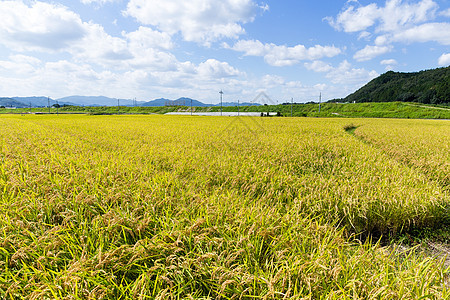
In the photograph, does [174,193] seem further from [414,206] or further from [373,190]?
[414,206]

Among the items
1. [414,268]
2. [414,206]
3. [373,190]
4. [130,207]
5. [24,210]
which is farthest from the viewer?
[373,190]

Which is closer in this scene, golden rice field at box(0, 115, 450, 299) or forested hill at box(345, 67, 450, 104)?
golden rice field at box(0, 115, 450, 299)

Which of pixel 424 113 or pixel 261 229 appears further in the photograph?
pixel 424 113

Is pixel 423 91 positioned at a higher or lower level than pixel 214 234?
higher

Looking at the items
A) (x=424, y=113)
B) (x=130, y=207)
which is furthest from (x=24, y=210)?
(x=424, y=113)

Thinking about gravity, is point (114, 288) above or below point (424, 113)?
below

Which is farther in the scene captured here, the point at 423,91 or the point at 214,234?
the point at 423,91

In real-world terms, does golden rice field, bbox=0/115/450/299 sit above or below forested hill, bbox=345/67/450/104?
below

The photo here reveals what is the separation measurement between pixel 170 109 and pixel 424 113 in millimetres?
84812

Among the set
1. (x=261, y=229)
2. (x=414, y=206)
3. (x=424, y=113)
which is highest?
(x=424, y=113)

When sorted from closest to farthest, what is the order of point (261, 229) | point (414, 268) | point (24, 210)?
point (414, 268) < point (261, 229) < point (24, 210)

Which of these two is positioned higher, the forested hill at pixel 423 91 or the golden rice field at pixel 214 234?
the forested hill at pixel 423 91

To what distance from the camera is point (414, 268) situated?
1.92m

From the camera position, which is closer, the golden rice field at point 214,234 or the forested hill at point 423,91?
the golden rice field at point 214,234
